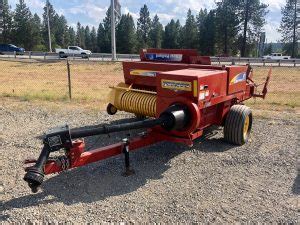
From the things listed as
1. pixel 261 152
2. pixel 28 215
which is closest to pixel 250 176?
pixel 261 152

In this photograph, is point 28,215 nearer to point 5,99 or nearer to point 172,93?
point 172,93

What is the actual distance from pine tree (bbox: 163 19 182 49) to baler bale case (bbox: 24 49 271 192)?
206ft

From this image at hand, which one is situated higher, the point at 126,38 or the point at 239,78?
the point at 126,38

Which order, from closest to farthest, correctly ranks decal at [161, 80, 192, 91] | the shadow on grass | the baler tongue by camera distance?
the baler tongue, the shadow on grass, decal at [161, 80, 192, 91]

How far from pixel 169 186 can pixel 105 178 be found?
96cm

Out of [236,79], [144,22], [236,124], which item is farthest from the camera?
[144,22]

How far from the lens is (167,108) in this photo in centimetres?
554

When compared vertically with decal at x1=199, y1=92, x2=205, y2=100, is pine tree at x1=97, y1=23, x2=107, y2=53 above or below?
above

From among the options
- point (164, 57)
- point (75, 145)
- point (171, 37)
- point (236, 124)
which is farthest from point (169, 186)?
point (171, 37)

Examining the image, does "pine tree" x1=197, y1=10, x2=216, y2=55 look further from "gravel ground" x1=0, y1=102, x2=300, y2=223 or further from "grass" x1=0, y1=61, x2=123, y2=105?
"gravel ground" x1=0, y1=102, x2=300, y2=223

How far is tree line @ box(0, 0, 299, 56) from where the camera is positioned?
5619cm

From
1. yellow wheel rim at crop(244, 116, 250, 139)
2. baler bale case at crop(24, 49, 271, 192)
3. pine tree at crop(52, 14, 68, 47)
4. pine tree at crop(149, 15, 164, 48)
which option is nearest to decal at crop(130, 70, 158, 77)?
baler bale case at crop(24, 49, 271, 192)

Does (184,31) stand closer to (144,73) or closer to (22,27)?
(22,27)

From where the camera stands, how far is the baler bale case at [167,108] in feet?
14.8
